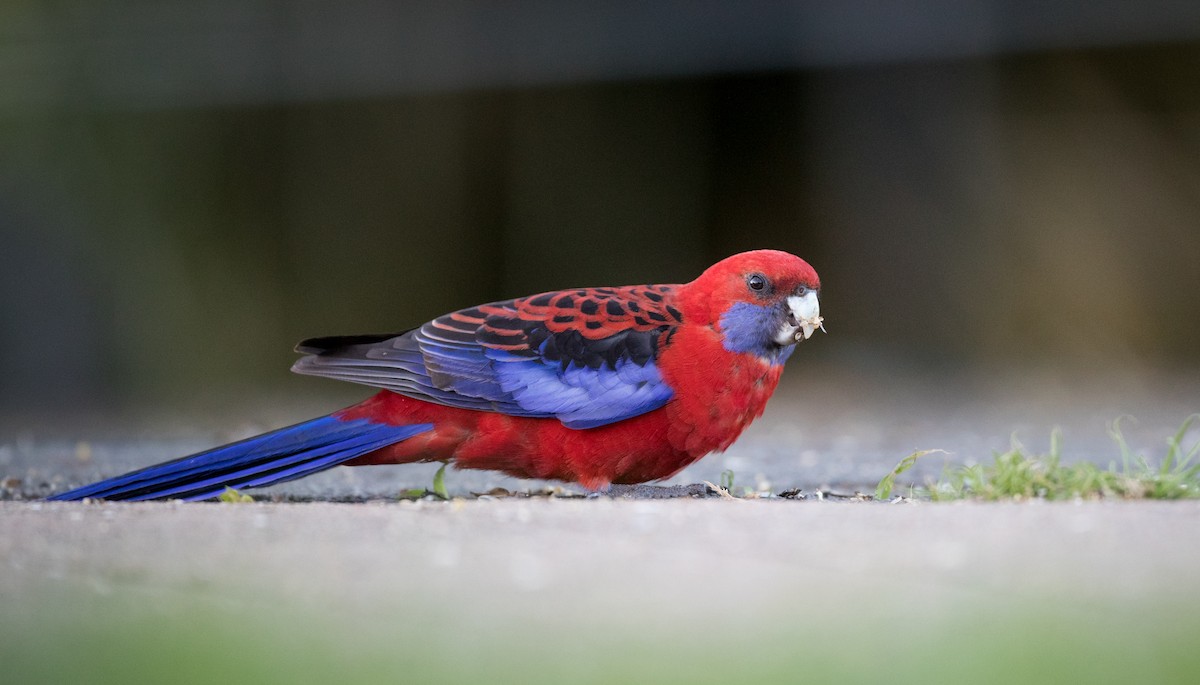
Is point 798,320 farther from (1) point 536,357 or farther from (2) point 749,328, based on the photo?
(1) point 536,357

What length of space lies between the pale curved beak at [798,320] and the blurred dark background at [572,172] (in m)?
4.56

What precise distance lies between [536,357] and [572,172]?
5.67 meters

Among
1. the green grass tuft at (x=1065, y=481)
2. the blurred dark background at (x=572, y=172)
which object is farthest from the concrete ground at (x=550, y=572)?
the blurred dark background at (x=572, y=172)

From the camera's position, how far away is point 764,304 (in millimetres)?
3834

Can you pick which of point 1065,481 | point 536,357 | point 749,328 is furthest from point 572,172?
point 1065,481

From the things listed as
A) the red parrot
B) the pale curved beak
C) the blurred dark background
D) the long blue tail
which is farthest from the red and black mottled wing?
the blurred dark background

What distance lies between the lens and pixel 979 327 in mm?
8953

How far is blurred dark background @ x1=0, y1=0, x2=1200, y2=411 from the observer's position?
8.32m

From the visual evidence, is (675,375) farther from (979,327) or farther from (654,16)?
(979,327)

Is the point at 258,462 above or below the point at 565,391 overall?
below

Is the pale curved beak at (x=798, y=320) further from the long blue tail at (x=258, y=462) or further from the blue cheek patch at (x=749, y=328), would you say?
the long blue tail at (x=258, y=462)

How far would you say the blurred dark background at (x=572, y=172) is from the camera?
27.3ft

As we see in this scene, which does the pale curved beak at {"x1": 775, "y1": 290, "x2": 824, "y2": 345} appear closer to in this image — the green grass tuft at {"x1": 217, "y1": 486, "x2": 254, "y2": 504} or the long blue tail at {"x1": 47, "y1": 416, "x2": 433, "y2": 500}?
the long blue tail at {"x1": 47, "y1": 416, "x2": 433, "y2": 500}

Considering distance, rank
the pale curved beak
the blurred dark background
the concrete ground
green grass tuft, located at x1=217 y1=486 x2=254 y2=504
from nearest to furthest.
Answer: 1. the concrete ground
2. green grass tuft, located at x1=217 y1=486 x2=254 y2=504
3. the pale curved beak
4. the blurred dark background
